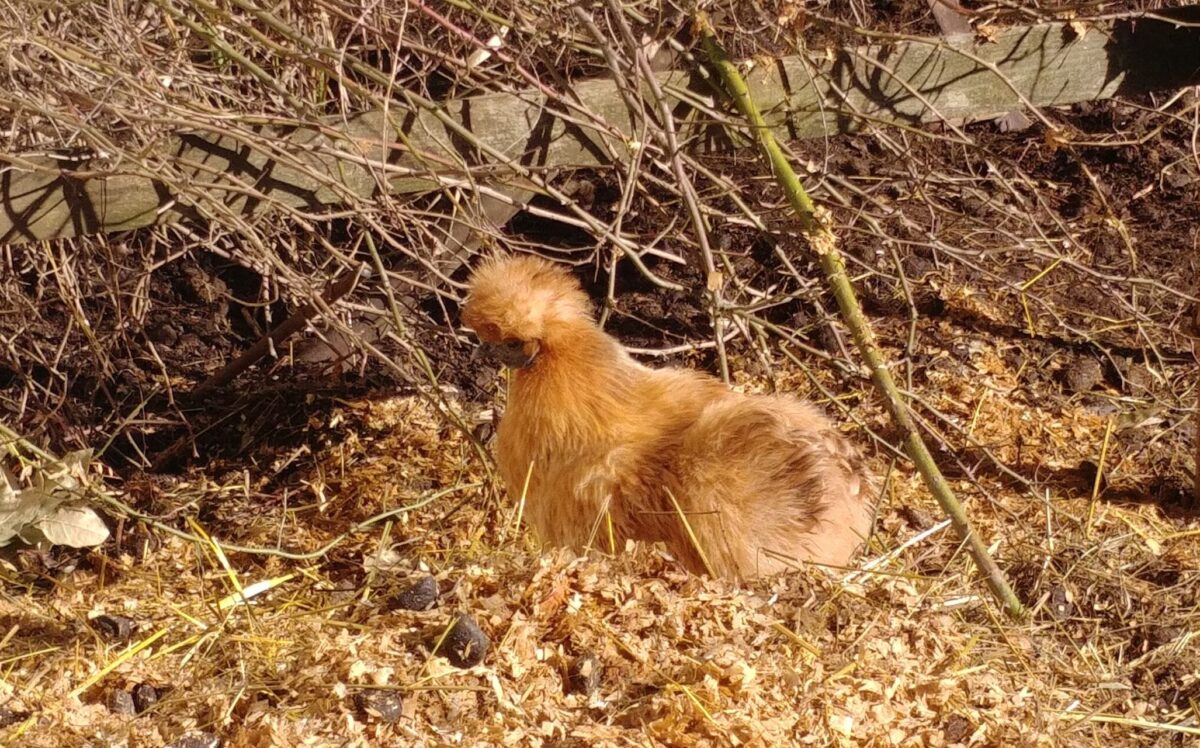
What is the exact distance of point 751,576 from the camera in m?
3.68

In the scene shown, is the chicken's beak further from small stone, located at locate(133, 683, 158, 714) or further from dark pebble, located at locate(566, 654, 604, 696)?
small stone, located at locate(133, 683, 158, 714)

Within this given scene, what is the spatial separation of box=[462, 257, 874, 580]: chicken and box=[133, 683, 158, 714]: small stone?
128 centimetres

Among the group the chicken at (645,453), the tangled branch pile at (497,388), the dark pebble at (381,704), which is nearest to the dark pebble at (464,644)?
the tangled branch pile at (497,388)

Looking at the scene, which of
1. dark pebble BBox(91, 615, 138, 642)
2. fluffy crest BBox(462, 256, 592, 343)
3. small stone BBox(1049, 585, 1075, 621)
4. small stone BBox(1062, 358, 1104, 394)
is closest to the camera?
dark pebble BBox(91, 615, 138, 642)

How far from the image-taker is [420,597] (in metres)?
3.46

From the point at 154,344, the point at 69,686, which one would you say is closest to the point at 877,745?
the point at 69,686

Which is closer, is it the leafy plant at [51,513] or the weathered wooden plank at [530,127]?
the weathered wooden plank at [530,127]

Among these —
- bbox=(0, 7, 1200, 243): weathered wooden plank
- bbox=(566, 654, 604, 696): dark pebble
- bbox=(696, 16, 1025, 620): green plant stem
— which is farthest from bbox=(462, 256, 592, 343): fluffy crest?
bbox=(566, 654, 604, 696): dark pebble

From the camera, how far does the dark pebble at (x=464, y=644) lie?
124 inches

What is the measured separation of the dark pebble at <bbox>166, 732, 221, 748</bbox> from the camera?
9.60 ft

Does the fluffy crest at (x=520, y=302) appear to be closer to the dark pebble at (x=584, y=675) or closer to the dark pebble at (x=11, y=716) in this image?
the dark pebble at (x=584, y=675)

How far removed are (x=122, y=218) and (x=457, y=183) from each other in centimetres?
108

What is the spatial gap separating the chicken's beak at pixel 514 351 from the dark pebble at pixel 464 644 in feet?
2.98

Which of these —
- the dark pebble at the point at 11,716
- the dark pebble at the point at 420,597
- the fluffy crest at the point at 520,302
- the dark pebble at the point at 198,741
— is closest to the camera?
the dark pebble at the point at 198,741
